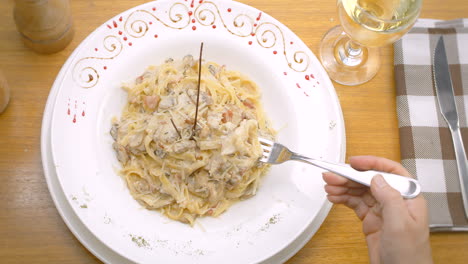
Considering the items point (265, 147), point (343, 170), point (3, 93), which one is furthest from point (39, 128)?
point (343, 170)

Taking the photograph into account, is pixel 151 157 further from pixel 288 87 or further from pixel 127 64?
pixel 288 87

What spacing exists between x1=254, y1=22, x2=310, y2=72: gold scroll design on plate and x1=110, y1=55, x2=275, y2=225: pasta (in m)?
0.35

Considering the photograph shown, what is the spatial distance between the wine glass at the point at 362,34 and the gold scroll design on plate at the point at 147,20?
0.79 meters

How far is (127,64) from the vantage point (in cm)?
223

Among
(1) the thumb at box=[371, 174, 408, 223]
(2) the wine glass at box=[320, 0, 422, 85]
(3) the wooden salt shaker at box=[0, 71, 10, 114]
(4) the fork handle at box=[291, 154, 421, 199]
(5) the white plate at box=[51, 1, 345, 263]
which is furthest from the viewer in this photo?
(3) the wooden salt shaker at box=[0, 71, 10, 114]

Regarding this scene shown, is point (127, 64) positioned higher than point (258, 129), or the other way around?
point (127, 64)

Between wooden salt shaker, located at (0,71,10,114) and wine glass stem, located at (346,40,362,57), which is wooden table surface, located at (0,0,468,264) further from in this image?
wine glass stem, located at (346,40,362,57)

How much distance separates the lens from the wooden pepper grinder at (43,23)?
220 cm

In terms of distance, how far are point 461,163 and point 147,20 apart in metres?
1.77

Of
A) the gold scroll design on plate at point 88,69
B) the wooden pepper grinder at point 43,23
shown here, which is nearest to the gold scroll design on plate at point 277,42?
the gold scroll design on plate at point 88,69

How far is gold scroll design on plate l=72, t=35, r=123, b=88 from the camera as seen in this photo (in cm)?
210

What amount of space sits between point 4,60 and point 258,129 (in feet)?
4.67

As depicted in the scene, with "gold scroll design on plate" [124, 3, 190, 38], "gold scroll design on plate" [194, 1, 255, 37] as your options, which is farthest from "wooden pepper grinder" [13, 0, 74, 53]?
"gold scroll design on plate" [194, 1, 255, 37]

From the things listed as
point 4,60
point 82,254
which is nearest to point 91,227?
point 82,254
